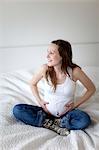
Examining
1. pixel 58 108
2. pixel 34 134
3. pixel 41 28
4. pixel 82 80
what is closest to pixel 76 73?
pixel 82 80

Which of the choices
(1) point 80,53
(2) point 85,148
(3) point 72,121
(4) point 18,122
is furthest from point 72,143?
(1) point 80,53

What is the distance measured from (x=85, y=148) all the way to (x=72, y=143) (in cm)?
5

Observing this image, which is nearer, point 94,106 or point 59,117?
point 59,117

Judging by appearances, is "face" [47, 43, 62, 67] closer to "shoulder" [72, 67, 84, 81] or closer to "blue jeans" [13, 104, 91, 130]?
"shoulder" [72, 67, 84, 81]

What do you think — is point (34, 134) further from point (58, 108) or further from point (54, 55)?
point (54, 55)

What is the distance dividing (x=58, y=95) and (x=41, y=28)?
675 mm

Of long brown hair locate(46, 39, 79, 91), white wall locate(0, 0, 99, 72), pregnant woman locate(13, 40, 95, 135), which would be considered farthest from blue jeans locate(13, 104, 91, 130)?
white wall locate(0, 0, 99, 72)

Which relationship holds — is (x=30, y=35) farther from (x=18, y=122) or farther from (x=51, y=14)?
(x=18, y=122)

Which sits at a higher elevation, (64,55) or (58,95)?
(64,55)

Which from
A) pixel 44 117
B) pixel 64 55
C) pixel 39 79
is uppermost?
pixel 64 55

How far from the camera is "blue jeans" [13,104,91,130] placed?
1.11 metres

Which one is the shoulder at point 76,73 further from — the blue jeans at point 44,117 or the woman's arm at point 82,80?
the blue jeans at point 44,117

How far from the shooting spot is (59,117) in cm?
121

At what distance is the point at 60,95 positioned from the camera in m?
1.21
